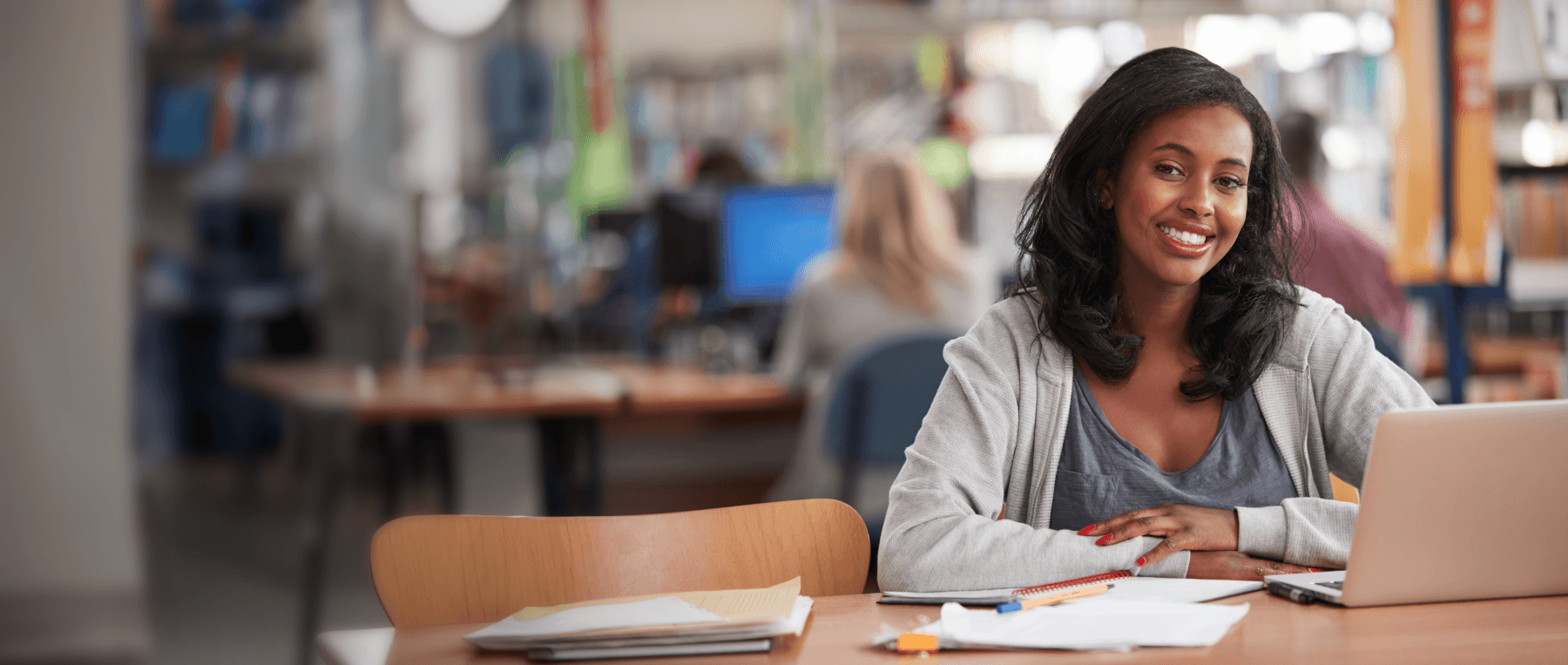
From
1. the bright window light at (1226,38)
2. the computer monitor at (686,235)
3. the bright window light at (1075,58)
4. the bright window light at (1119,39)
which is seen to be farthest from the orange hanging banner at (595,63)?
the bright window light at (1226,38)

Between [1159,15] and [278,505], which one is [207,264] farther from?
[1159,15]

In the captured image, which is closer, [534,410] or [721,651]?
[721,651]

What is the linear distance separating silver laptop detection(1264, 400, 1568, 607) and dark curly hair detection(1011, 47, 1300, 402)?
1.18 feet

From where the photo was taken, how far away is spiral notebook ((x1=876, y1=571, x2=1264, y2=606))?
1.03 metres

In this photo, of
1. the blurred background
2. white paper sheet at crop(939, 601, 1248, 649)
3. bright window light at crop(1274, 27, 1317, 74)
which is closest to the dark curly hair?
white paper sheet at crop(939, 601, 1248, 649)

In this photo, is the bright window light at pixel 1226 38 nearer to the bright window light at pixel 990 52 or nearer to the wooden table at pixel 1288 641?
the bright window light at pixel 990 52

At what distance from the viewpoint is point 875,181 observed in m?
3.09

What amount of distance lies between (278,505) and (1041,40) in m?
3.07

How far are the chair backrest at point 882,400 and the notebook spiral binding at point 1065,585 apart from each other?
129 cm

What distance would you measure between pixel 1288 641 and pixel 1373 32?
4310mm

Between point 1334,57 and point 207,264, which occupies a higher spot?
point 1334,57

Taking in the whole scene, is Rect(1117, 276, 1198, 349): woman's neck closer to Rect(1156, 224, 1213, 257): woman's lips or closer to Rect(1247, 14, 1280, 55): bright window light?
Rect(1156, 224, 1213, 257): woman's lips

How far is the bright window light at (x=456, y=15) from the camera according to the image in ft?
10.5

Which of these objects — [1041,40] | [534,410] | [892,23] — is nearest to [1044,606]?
[534,410]
